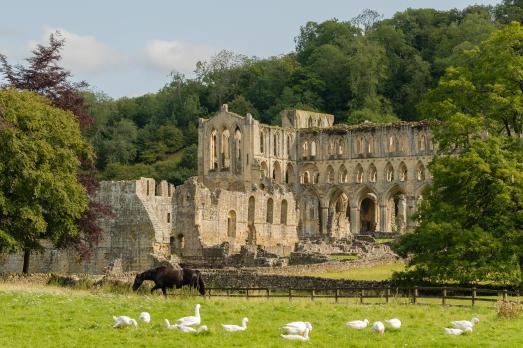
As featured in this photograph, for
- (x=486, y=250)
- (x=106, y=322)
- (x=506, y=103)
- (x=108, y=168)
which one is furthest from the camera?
(x=108, y=168)

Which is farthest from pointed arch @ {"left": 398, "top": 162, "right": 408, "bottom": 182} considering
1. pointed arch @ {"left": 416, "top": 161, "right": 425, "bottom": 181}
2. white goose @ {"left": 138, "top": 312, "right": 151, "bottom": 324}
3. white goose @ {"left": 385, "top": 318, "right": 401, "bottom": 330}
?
white goose @ {"left": 138, "top": 312, "right": 151, "bottom": 324}

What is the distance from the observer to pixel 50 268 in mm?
57812

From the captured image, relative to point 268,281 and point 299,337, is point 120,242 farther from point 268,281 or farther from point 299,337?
point 299,337

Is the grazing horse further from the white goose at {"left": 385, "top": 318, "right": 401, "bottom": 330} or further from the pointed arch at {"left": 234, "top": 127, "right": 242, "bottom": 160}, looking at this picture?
the pointed arch at {"left": 234, "top": 127, "right": 242, "bottom": 160}

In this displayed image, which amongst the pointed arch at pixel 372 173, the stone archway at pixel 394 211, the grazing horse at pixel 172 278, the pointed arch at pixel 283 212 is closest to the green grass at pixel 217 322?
the grazing horse at pixel 172 278

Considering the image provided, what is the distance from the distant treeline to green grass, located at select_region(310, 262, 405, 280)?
186 feet

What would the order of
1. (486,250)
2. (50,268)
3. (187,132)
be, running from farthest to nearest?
1. (187,132)
2. (50,268)
3. (486,250)

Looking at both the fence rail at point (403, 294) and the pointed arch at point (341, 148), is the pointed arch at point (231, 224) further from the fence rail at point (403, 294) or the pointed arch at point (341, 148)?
the fence rail at point (403, 294)

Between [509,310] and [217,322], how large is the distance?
25.5ft

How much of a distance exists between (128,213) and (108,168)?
59603 millimetres

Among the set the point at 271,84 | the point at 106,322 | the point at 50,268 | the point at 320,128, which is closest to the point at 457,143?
the point at 106,322

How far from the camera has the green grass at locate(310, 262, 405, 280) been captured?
4941cm

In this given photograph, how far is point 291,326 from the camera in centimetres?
2456

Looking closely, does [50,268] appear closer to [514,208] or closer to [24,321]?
[514,208]
